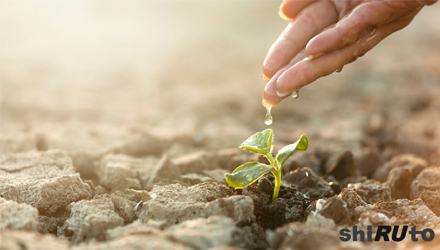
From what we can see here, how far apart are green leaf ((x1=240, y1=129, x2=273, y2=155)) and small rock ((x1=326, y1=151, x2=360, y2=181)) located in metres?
1.02

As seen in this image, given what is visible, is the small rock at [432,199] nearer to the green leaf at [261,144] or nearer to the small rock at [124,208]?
the green leaf at [261,144]

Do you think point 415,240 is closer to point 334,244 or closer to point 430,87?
point 334,244

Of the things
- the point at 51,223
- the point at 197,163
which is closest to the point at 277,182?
the point at 197,163

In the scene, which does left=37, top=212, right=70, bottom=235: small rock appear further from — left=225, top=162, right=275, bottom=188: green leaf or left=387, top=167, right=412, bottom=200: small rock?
left=387, top=167, right=412, bottom=200: small rock

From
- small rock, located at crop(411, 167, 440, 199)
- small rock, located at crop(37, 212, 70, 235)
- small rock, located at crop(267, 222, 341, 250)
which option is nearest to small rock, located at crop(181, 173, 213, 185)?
small rock, located at crop(37, 212, 70, 235)

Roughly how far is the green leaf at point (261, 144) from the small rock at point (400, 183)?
3.33ft

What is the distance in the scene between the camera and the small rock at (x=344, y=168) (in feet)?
8.57

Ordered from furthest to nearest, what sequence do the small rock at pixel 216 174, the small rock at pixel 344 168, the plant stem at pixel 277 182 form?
the small rock at pixel 344 168 → the small rock at pixel 216 174 → the plant stem at pixel 277 182

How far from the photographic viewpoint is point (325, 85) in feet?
21.2

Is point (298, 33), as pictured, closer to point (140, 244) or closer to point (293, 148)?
point (293, 148)

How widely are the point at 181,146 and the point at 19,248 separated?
2059 mm

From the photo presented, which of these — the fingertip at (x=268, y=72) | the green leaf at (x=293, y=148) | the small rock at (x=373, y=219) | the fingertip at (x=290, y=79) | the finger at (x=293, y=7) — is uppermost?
the finger at (x=293, y=7)

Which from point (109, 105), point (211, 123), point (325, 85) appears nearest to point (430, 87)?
point (325, 85)

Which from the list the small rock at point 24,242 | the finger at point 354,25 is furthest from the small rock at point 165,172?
the finger at point 354,25
